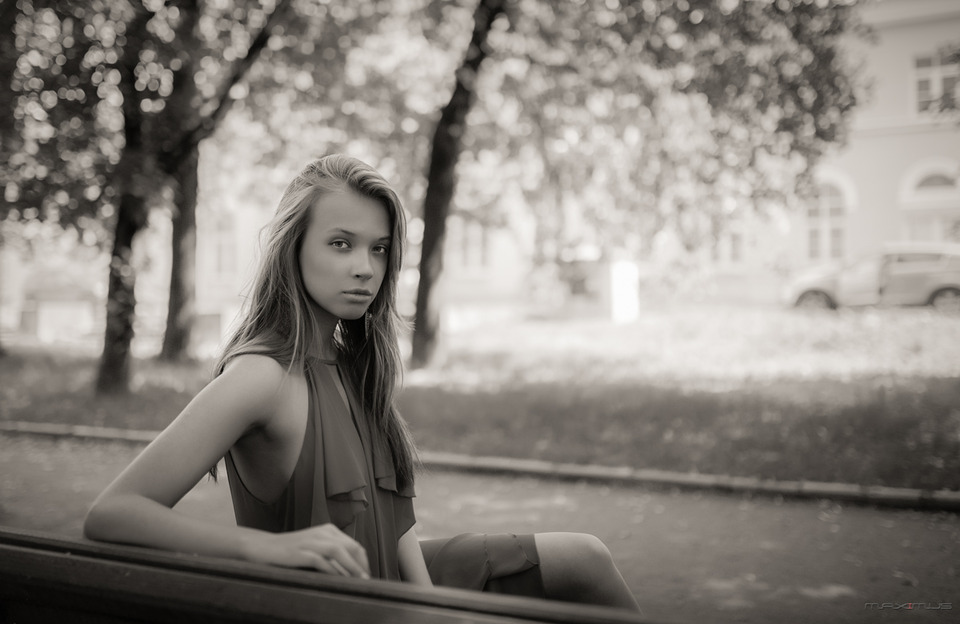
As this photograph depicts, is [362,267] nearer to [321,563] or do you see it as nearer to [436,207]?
[321,563]

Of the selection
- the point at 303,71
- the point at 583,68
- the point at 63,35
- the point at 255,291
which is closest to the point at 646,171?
the point at 583,68

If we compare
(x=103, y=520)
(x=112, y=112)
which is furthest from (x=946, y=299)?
(x=103, y=520)

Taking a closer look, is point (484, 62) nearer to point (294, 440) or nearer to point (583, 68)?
point (583, 68)

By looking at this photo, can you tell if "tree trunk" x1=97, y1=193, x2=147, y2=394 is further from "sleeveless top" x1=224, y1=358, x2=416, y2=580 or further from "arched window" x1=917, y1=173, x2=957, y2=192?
"arched window" x1=917, y1=173, x2=957, y2=192

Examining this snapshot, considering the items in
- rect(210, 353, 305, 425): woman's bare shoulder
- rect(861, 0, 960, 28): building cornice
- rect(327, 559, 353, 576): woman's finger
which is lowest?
rect(327, 559, 353, 576): woman's finger

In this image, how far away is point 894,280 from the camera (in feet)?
69.0

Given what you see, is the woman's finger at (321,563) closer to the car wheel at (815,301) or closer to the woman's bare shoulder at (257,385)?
the woman's bare shoulder at (257,385)

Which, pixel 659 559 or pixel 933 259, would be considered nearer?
pixel 659 559

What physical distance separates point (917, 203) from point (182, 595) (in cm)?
3265

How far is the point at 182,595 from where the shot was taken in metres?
1.30

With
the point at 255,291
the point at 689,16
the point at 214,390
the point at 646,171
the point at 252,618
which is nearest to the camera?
the point at 252,618

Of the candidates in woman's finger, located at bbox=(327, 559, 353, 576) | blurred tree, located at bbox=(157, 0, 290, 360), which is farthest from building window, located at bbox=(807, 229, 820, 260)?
woman's finger, located at bbox=(327, 559, 353, 576)

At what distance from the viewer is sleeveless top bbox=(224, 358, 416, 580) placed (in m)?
1.73

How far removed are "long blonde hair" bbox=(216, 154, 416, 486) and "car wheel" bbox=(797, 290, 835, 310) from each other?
22.3 metres
